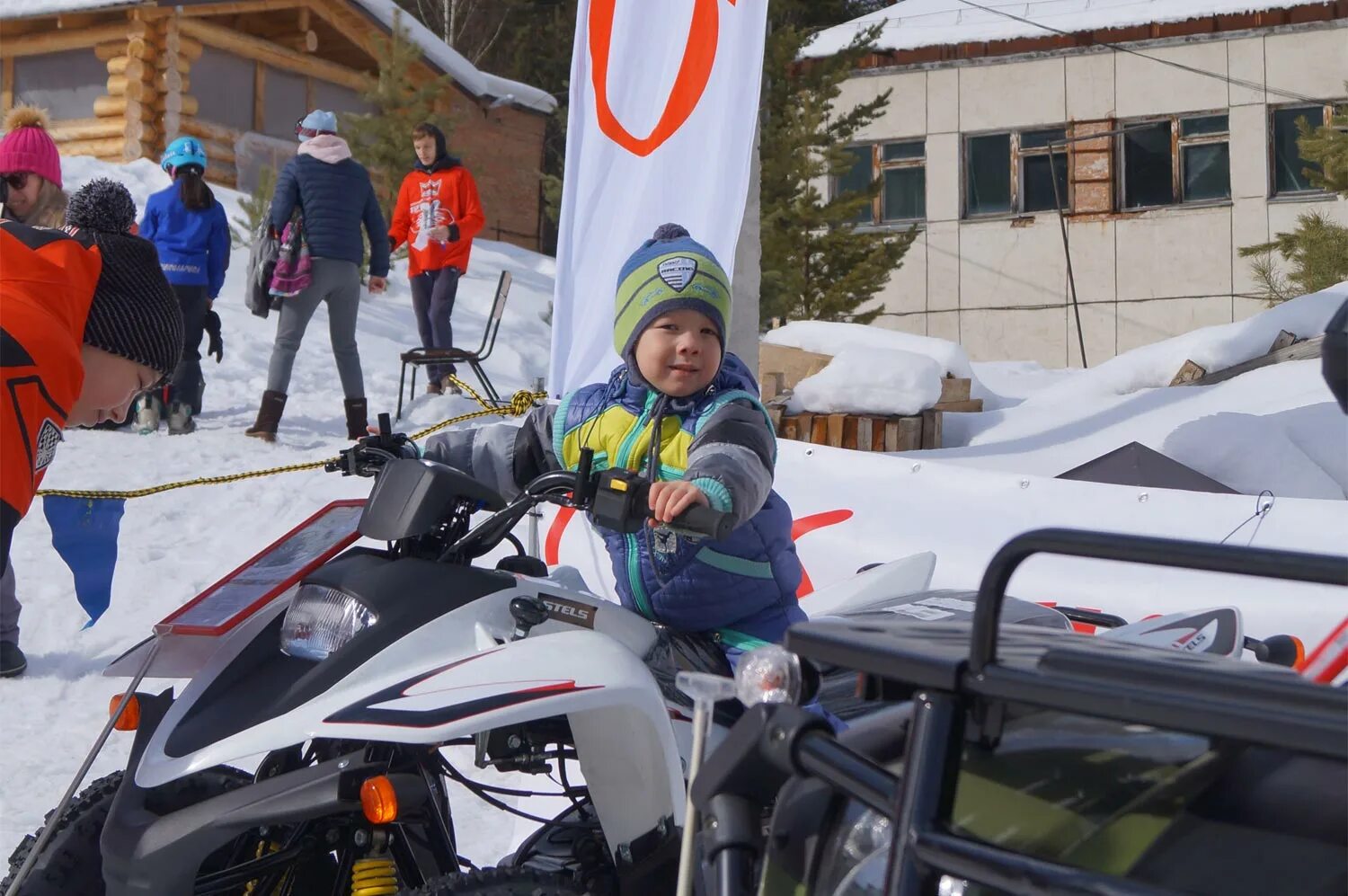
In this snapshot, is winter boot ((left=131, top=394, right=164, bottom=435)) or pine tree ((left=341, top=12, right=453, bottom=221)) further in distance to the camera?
pine tree ((left=341, top=12, right=453, bottom=221))

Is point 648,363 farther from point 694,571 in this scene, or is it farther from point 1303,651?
point 1303,651

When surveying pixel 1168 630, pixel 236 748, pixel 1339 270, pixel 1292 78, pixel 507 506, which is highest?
pixel 1292 78

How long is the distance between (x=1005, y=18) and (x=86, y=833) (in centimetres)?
2045

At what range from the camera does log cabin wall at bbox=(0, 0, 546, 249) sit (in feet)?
63.5

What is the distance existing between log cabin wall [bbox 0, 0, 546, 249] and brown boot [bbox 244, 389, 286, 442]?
999 centimetres

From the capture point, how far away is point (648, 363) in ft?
10.3

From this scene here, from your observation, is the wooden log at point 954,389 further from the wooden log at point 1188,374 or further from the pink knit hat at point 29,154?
the pink knit hat at point 29,154

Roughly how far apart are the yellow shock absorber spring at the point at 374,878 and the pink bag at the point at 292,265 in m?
7.35

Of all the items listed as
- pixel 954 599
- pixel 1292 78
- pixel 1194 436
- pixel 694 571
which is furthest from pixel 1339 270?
pixel 694 571

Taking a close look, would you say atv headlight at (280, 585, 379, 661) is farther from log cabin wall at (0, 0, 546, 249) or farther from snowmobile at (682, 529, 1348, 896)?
log cabin wall at (0, 0, 546, 249)

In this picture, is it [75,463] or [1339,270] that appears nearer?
[75,463]

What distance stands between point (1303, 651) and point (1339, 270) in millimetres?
12016

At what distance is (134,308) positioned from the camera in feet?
7.92

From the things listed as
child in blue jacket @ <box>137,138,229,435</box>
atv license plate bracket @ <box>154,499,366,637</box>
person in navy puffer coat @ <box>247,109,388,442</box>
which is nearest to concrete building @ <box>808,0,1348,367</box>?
person in navy puffer coat @ <box>247,109,388,442</box>
